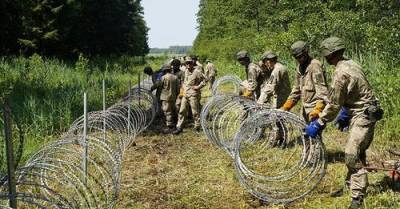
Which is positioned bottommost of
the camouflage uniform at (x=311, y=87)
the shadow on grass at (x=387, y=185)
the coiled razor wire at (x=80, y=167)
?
the shadow on grass at (x=387, y=185)

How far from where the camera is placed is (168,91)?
12000 millimetres

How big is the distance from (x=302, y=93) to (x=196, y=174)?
7.09 ft

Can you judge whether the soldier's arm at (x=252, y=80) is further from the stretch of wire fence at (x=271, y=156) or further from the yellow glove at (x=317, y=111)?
the yellow glove at (x=317, y=111)

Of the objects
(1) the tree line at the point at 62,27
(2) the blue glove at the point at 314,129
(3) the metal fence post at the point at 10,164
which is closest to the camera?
(3) the metal fence post at the point at 10,164

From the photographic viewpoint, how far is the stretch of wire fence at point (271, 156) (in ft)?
20.5

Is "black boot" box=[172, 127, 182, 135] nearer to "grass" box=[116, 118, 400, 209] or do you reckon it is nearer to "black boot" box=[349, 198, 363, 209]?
"grass" box=[116, 118, 400, 209]

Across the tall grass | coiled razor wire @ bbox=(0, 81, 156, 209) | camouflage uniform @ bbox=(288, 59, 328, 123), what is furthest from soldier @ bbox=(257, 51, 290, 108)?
the tall grass

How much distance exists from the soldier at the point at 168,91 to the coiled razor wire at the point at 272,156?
1.67 metres

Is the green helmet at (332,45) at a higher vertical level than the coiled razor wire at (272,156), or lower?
higher

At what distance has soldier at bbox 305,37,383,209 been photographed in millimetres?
5512

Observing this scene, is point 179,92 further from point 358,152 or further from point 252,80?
point 358,152

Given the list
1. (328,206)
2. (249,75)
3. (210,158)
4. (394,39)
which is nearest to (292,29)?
(394,39)

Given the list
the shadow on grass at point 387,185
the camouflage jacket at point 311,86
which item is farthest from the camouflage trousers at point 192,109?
the shadow on grass at point 387,185

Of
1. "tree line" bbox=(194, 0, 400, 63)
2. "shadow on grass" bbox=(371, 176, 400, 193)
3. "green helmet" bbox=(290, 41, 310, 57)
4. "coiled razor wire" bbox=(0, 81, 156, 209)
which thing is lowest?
"shadow on grass" bbox=(371, 176, 400, 193)
